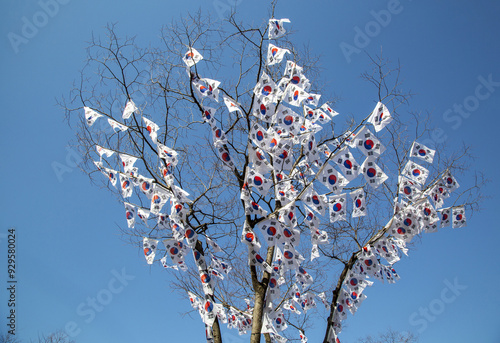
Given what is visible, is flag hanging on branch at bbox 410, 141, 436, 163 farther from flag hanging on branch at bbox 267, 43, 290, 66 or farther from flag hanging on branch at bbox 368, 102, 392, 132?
flag hanging on branch at bbox 267, 43, 290, 66

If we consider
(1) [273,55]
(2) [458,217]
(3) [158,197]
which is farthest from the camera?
(2) [458,217]

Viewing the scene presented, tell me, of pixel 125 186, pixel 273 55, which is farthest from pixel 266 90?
pixel 125 186

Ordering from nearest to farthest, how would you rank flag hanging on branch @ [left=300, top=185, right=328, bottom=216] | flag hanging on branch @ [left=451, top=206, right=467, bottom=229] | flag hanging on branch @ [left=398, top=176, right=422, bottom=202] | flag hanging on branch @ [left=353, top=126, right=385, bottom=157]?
1. flag hanging on branch @ [left=353, top=126, right=385, bottom=157]
2. flag hanging on branch @ [left=300, top=185, right=328, bottom=216]
3. flag hanging on branch @ [left=398, top=176, right=422, bottom=202]
4. flag hanging on branch @ [left=451, top=206, right=467, bottom=229]

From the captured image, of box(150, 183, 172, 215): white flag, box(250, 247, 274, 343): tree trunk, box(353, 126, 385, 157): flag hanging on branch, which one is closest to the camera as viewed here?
box(353, 126, 385, 157): flag hanging on branch

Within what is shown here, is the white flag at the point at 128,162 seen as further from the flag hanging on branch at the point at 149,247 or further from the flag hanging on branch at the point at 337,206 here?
the flag hanging on branch at the point at 337,206

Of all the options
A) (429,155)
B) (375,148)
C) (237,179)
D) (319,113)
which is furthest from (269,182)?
(429,155)

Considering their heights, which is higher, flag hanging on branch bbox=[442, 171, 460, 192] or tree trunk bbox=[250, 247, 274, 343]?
flag hanging on branch bbox=[442, 171, 460, 192]

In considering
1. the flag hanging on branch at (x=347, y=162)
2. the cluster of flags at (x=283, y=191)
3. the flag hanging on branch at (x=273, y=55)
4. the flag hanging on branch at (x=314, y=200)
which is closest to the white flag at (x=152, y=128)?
the cluster of flags at (x=283, y=191)

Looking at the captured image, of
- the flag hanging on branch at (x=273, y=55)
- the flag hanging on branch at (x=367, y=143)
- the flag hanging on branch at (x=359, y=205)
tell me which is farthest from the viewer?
the flag hanging on branch at (x=273, y=55)

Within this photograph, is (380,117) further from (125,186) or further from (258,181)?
(125,186)

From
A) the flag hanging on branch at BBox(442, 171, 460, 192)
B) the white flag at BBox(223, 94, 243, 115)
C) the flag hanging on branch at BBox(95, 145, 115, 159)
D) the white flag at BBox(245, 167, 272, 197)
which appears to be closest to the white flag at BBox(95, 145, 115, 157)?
the flag hanging on branch at BBox(95, 145, 115, 159)

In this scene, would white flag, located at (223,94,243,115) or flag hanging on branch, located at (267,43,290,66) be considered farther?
flag hanging on branch, located at (267,43,290,66)

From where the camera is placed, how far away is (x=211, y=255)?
232 inches

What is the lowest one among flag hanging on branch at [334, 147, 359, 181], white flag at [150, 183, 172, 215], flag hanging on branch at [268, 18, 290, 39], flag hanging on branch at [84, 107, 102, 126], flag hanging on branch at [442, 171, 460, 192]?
white flag at [150, 183, 172, 215]
